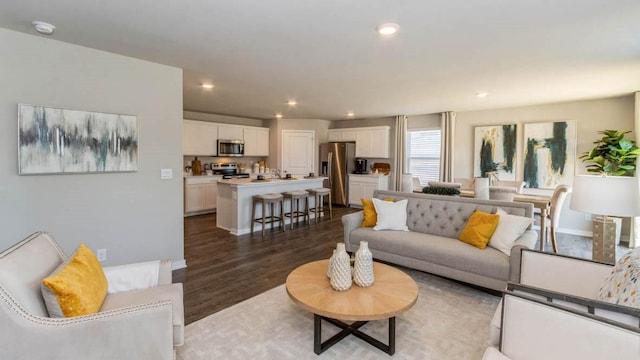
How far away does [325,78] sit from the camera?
4172 mm

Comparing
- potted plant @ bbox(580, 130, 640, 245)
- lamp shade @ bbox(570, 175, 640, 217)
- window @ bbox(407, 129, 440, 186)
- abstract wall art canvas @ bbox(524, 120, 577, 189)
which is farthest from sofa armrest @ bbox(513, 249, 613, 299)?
window @ bbox(407, 129, 440, 186)

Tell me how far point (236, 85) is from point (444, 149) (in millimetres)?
4890

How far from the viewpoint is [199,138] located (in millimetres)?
7312

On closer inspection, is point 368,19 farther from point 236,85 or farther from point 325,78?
→ point 236,85

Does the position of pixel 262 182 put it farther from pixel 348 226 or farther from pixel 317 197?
pixel 348 226

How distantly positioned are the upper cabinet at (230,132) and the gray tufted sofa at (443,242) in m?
4.89

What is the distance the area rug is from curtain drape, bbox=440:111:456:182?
4447 mm

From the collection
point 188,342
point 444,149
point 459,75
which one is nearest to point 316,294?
point 188,342

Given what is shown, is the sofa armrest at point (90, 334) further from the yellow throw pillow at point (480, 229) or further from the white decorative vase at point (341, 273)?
the yellow throw pillow at point (480, 229)

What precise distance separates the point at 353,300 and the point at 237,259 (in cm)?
242

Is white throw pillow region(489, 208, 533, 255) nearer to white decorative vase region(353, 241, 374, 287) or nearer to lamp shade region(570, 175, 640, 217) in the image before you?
lamp shade region(570, 175, 640, 217)

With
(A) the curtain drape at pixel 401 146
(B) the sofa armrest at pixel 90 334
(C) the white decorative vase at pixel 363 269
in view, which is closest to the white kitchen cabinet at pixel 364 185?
(A) the curtain drape at pixel 401 146

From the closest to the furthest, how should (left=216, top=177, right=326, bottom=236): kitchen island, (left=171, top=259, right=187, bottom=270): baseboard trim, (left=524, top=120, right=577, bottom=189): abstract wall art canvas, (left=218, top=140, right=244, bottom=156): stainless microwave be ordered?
(left=171, top=259, right=187, bottom=270): baseboard trim, (left=216, top=177, right=326, bottom=236): kitchen island, (left=524, top=120, right=577, bottom=189): abstract wall art canvas, (left=218, top=140, right=244, bottom=156): stainless microwave

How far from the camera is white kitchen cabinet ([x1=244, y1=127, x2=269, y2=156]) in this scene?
27.3 ft
